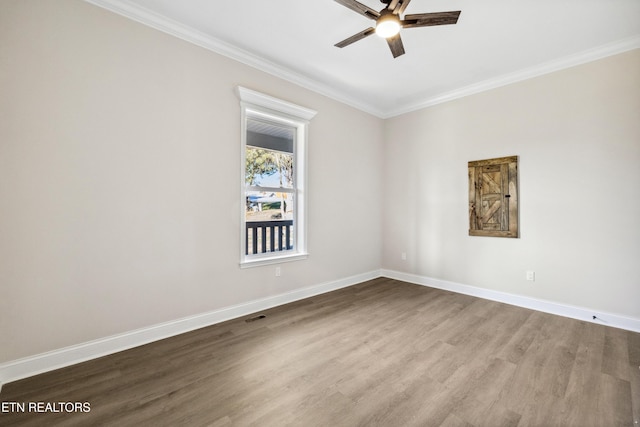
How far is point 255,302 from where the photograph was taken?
3318mm

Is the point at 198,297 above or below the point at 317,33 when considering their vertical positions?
below

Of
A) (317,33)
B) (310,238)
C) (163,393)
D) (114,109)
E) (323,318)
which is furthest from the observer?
(310,238)

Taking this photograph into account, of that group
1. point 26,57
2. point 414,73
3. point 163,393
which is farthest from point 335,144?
point 163,393

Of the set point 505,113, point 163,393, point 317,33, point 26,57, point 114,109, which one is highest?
point 317,33

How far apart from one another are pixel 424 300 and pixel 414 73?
3.07 meters

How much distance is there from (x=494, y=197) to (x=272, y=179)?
10.0ft

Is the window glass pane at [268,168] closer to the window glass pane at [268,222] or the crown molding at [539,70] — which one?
the window glass pane at [268,222]

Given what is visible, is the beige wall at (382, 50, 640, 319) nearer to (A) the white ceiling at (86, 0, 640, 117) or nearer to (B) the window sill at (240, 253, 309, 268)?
(A) the white ceiling at (86, 0, 640, 117)

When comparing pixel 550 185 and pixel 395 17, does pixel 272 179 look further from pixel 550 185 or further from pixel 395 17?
pixel 550 185

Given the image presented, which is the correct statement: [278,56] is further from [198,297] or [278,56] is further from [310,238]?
[198,297]

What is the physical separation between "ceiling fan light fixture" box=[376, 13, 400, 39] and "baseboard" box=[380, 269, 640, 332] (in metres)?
3.51

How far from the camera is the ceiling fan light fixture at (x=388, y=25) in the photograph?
6.93 feet

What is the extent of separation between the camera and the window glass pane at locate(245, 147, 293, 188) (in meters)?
3.45

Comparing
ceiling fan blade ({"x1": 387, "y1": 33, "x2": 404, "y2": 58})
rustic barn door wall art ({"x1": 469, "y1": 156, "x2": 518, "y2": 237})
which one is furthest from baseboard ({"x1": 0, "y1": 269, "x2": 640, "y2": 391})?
ceiling fan blade ({"x1": 387, "y1": 33, "x2": 404, "y2": 58})
